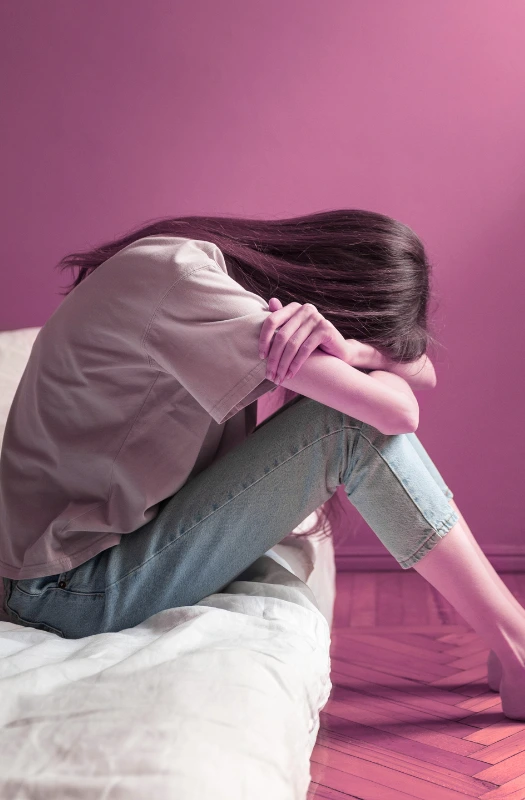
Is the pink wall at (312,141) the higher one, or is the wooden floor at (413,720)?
the pink wall at (312,141)

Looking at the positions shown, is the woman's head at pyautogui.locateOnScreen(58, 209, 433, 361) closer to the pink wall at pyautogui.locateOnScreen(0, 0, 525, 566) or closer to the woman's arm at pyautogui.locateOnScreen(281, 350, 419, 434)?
the woman's arm at pyautogui.locateOnScreen(281, 350, 419, 434)

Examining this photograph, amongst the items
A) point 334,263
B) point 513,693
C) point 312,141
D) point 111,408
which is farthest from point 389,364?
point 312,141

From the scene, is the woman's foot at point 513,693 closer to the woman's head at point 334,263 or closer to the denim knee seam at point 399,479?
the denim knee seam at point 399,479

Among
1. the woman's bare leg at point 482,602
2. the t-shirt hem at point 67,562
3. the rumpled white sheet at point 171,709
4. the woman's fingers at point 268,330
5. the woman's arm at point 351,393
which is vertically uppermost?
the woman's fingers at point 268,330

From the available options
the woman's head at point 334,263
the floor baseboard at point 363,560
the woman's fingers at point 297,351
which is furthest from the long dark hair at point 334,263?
the floor baseboard at point 363,560

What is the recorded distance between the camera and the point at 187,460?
3.57 ft

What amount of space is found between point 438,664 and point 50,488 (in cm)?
80

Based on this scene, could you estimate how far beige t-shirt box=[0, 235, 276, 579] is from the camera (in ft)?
3.09

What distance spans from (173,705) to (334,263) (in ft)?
2.05

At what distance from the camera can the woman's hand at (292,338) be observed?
901 millimetres

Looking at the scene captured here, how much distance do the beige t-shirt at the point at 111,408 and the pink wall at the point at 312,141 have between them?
1178mm

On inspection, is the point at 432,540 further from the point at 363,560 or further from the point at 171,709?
the point at 363,560

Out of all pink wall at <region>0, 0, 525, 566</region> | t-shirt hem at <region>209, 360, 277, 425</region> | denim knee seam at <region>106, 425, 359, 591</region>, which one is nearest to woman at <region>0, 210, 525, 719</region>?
denim knee seam at <region>106, 425, 359, 591</region>

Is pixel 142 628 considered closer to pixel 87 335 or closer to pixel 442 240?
pixel 87 335
